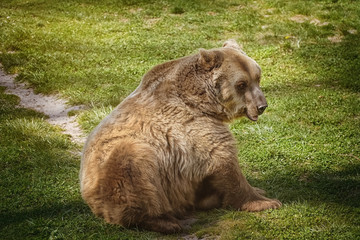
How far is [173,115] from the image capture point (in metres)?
4.86

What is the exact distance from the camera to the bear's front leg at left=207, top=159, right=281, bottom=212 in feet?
15.6

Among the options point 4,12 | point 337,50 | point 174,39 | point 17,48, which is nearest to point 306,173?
point 337,50

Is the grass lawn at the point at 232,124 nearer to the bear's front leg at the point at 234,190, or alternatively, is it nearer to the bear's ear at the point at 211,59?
the bear's front leg at the point at 234,190

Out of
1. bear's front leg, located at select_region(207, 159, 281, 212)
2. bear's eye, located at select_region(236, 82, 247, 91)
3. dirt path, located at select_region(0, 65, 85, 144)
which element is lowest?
dirt path, located at select_region(0, 65, 85, 144)

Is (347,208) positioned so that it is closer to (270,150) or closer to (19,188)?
(270,150)

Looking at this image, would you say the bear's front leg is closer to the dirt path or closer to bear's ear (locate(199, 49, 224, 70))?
bear's ear (locate(199, 49, 224, 70))

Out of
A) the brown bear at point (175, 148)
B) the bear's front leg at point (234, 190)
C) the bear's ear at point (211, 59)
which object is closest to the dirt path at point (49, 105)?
the brown bear at point (175, 148)

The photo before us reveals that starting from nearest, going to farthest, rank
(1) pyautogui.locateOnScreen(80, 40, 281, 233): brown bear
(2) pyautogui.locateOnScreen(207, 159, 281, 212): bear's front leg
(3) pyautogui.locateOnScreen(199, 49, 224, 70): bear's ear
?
1. (1) pyautogui.locateOnScreen(80, 40, 281, 233): brown bear
2. (2) pyautogui.locateOnScreen(207, 159, 281, 212): bear's front leg
3. (3) pyautogui.locateOnScreen(199, 49, 224, 70): bear's ear

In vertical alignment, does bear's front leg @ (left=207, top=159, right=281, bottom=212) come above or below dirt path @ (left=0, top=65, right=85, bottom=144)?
above

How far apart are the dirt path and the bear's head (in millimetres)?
3043

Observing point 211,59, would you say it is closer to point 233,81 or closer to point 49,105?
point 233,81

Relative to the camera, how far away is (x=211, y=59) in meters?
5.02

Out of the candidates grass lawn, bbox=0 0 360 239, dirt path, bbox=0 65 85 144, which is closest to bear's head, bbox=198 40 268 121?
grass lawn, bbox=0 0 360 239

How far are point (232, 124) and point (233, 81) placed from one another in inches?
104
